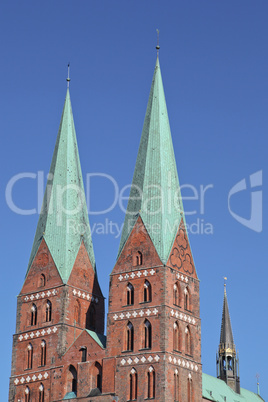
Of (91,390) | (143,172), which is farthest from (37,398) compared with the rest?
(143,172)

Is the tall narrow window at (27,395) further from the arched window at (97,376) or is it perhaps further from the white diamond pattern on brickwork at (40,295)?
the white diamond pattern on brickwork at (40,295)

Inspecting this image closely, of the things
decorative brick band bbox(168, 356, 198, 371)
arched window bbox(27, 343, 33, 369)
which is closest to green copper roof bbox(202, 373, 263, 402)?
decorative brick band bbox(168, 356, 198, 371)

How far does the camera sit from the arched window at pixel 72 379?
7459 cm

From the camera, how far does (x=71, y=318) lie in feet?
254

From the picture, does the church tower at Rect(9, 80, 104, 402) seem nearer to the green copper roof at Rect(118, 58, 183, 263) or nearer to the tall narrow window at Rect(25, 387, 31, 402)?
the tall narrow window at Rect(25, 387, 31, 402)

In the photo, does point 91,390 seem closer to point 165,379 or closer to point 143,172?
point 165,379

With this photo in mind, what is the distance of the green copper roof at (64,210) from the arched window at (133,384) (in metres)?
10.7

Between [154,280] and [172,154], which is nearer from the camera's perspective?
[154,280]

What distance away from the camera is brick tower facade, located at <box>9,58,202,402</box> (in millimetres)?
71750

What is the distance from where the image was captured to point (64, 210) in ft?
267

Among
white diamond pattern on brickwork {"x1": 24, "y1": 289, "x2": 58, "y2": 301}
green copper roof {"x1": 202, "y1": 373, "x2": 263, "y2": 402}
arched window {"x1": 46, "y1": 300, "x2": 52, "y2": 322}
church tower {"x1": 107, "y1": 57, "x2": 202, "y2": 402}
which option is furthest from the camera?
green copper roof {"x1": 202, "y1": 373, "x2": 263, "y2": 402}

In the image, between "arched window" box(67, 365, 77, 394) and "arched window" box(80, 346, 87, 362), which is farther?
"arched window" box(67, 365, 77, 394)

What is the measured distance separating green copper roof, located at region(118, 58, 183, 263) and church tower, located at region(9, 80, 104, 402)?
5405 millimetres

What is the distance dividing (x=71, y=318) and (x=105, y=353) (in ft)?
18.1
